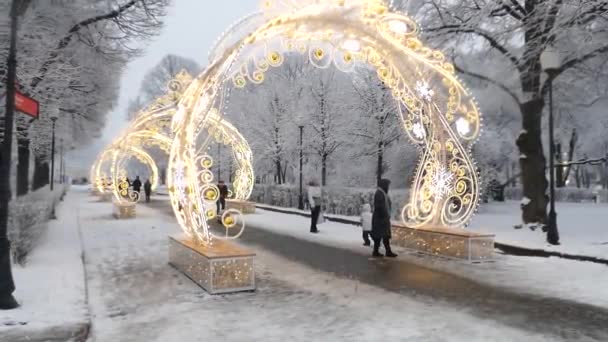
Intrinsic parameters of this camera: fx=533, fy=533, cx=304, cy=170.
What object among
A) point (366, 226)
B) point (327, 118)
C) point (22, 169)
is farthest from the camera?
point (327, 118)

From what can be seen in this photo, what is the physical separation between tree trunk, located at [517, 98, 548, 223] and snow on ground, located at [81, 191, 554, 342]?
9.40 meters

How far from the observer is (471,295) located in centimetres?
829

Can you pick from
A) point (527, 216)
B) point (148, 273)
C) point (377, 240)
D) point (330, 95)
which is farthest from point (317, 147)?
point (148, 273)

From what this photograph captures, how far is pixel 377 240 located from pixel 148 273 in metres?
4.96

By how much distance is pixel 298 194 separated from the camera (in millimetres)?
28359

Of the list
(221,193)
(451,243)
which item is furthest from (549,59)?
(221,193)

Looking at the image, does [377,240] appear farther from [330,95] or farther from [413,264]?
[330,95]

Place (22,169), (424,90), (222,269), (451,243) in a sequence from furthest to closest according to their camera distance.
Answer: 1. (22,169)
2. (424,90)
3. (451,243)
4. (222,269)

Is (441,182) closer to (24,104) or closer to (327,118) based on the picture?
(24,104)

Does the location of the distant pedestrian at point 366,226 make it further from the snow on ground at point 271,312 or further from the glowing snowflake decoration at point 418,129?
the snow on ground at point 271,312

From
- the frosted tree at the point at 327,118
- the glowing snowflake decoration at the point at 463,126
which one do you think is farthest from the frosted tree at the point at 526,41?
the frosted tree at the point at 327,118

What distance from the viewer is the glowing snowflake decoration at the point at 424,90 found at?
1200cm

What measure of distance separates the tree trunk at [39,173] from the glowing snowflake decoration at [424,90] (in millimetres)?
28902

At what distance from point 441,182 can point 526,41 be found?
6.57 m
